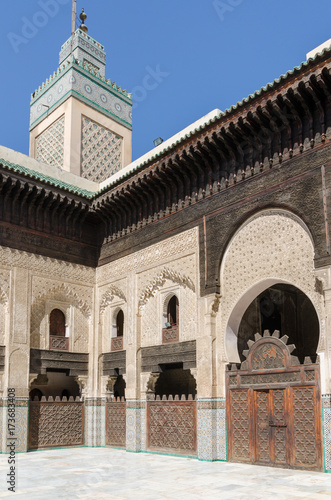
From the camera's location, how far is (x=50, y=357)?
32.4 feet

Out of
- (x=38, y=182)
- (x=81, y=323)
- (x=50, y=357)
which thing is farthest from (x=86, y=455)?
(x=38, y=182)

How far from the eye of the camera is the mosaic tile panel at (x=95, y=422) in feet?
33.0

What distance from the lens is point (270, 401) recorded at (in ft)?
23.1

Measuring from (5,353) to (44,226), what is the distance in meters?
2.56

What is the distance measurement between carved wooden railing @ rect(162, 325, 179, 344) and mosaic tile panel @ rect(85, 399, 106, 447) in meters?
2.20

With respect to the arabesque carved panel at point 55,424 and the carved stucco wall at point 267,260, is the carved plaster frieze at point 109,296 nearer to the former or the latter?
the arabesque carved panel at point 55,424

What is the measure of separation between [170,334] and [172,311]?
3.36ft

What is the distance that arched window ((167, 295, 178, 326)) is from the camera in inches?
373

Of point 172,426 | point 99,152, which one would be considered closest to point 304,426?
point 172,426

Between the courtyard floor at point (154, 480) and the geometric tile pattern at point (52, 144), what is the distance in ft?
24.9

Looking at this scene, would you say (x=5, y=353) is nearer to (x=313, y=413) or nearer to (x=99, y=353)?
(x=99, y=353)

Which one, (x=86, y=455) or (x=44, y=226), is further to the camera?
(x=44, y=226)

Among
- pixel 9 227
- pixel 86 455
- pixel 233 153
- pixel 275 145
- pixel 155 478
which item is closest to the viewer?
pixel 155 478

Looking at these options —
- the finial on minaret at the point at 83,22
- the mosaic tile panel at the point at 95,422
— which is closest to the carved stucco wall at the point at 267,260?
the mosaic tile panel at the point at 95,422
